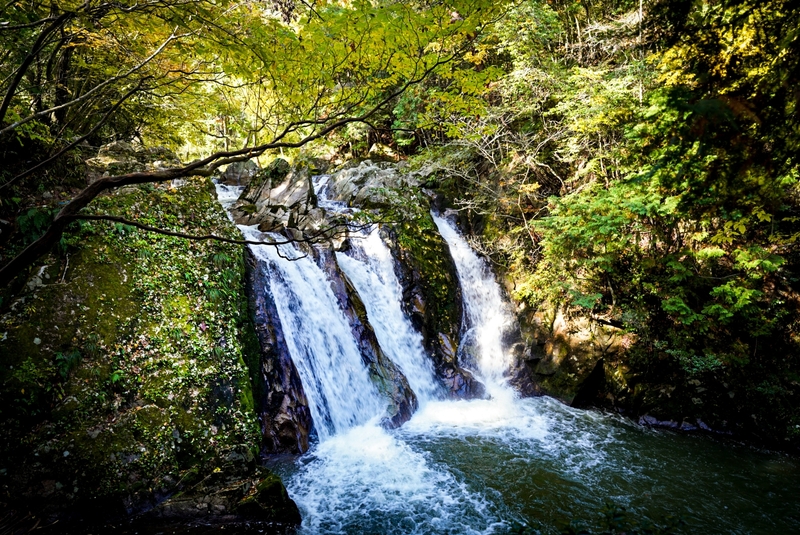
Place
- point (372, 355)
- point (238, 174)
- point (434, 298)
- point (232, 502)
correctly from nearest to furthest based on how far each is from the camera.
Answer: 1. point (232, 502)
2. point (372, 355)
3. point (434, 298)
4. point (238, 174)

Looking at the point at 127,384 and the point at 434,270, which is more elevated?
the point at 434,270

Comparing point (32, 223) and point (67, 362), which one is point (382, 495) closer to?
point (67, 362)

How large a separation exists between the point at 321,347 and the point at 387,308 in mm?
2576

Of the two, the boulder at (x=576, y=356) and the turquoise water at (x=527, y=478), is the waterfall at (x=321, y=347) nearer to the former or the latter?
the turquoise water at (x=527, y=478)

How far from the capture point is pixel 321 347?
8.12 meters

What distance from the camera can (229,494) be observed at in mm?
4852

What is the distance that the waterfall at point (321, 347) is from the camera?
7.52 meters

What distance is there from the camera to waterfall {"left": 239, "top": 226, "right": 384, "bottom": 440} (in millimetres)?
7520

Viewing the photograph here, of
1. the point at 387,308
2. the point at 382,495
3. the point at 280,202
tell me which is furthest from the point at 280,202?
the point at 382,495

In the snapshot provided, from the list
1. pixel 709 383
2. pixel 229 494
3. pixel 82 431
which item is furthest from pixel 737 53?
pixel 709 383

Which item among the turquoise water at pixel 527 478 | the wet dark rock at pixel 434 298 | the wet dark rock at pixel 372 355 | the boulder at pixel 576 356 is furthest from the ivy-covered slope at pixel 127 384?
the boulder at pixel 576 356

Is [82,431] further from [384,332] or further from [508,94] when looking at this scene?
[508,94]

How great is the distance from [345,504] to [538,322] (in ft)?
25.0

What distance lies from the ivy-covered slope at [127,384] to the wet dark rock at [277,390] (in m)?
0.38
